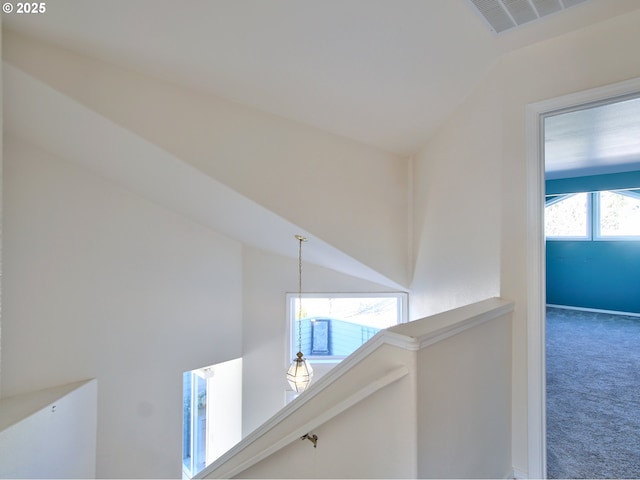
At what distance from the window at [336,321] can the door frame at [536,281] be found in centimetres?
284

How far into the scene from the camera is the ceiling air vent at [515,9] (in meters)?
1.59

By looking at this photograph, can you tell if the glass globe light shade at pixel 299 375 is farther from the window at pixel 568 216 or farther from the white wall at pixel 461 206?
the window at pixel 568 216

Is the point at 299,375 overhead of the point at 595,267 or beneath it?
beneath

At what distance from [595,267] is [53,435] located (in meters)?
7.78

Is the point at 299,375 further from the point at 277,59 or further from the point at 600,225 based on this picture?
the point at 600,225

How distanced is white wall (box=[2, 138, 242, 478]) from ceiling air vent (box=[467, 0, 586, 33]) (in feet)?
12.2


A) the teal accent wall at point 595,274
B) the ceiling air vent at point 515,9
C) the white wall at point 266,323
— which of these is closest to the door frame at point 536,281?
the ceiling air vent at point 515,9

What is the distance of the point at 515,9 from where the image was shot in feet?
5.39

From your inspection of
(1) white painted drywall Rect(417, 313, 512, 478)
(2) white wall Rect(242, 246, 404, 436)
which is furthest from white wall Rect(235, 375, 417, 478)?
(2) white wall Rect(242, 246, 404, 436)

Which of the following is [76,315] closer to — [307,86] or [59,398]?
[59,398]

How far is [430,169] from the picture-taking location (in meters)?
3.13

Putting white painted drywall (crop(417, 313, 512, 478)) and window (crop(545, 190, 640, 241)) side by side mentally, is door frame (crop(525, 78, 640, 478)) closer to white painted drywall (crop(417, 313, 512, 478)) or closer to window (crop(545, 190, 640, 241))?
white painted drywall (crop(417, 313, 512, 478))

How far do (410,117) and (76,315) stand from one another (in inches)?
152

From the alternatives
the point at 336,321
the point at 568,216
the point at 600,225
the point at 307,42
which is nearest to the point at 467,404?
the point at 307,42
